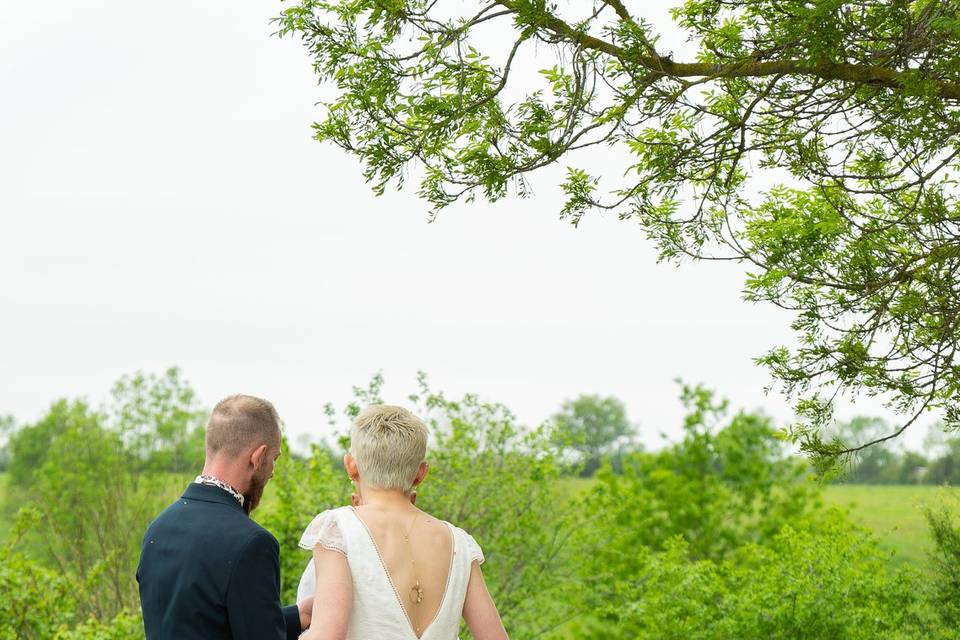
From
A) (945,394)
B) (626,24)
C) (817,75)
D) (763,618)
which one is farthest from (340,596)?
(763,618)

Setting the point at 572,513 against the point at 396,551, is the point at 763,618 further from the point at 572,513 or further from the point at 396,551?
the point at 396,551

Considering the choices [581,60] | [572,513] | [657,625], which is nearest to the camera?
[581,60]

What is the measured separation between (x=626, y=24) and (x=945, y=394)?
2.88 meters

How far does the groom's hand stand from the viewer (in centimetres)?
350

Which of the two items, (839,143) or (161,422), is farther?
(161,422)

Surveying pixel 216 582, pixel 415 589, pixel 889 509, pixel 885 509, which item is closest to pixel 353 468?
pixel 415 589

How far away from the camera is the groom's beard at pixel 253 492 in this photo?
3.47 metres

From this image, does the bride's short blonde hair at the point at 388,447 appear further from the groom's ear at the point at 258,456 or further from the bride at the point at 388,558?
the groom's ear at the point at 258,456

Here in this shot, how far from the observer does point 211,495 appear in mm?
3408

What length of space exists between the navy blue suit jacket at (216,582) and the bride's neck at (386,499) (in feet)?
1.17

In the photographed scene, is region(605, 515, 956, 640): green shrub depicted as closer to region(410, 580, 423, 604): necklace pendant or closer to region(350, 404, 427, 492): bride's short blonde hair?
Result: region(410, 580, 423, 604): necklace pendant

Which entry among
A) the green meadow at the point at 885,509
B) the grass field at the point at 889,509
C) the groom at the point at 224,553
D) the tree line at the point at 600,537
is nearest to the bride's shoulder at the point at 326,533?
the groom at the point at 224,553

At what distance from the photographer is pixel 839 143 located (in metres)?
6.49

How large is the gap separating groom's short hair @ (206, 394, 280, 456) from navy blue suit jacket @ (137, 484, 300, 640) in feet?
0.66
